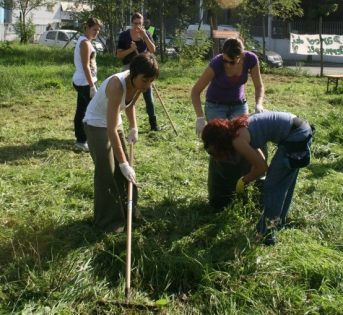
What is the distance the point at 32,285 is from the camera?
10.9ft

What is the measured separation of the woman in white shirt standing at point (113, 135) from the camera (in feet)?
11.8

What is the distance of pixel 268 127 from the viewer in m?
3.73

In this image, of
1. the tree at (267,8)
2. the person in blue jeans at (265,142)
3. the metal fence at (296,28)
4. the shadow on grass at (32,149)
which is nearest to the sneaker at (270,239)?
the person in blue jeans at (265,142)

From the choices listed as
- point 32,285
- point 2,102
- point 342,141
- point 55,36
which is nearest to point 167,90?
point 2,102

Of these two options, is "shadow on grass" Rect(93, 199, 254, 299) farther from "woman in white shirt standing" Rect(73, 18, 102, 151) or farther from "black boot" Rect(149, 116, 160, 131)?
"black boot" Rect(149, 116, 160, 131)

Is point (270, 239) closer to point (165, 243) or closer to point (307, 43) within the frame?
point (165, 243)

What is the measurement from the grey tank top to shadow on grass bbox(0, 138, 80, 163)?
11.3ft

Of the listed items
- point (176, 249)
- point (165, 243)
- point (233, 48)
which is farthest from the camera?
point (233, 48)

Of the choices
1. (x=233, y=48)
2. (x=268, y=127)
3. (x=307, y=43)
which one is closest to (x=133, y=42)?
(x=233, y=48)

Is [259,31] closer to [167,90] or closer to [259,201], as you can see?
[167,90]

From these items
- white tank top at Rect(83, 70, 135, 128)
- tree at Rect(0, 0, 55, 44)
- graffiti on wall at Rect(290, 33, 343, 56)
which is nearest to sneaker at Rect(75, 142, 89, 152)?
white tank top at Rect(83, 70, 135, 128)

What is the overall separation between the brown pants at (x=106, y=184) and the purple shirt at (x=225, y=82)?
991 mm

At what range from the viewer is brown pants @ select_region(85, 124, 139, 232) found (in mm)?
4000

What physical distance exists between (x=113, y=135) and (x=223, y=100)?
4.40ft
